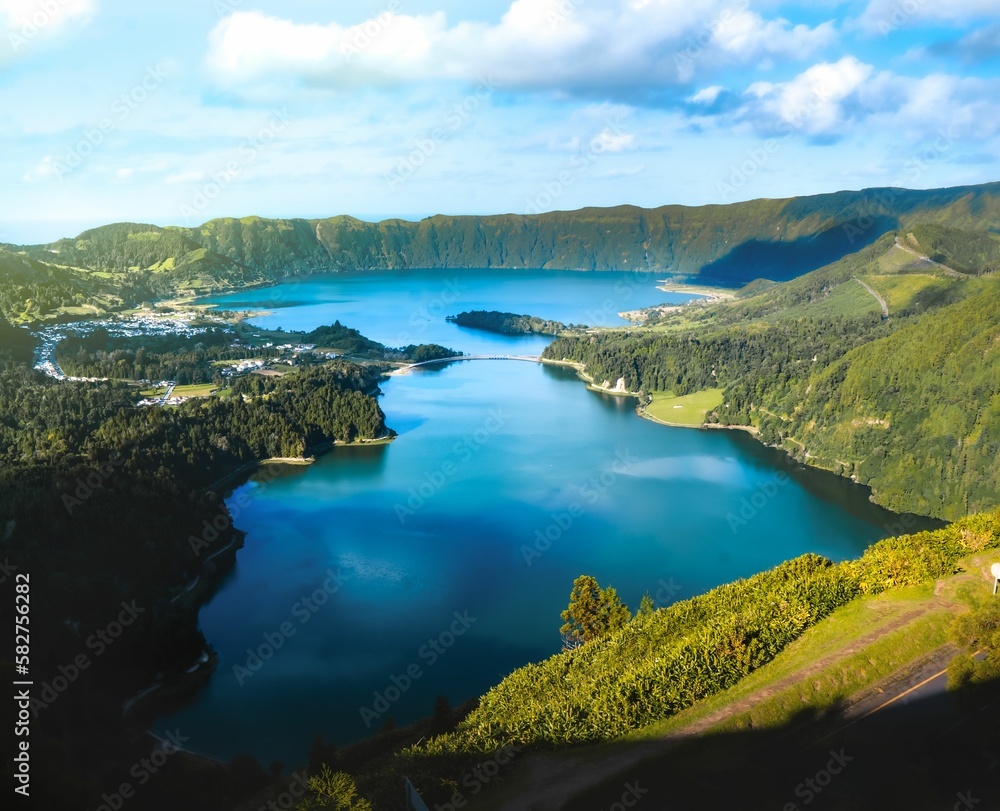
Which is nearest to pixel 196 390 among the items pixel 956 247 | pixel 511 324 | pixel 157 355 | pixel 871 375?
pixel 157 355

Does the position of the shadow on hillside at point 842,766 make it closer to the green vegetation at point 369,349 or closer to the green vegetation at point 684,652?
the green vegetation at point 684,652

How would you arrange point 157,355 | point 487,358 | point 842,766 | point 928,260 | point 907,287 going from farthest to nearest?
point 928,260 → point 487,358 → point 907,287 → point 157,355 → point 842,766

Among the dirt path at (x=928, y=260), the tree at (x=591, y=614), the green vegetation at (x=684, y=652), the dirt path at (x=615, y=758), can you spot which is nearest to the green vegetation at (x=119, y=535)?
the green vegetation at (x=684, y=652)

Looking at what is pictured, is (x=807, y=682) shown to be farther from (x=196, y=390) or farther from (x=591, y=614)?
(x=196, y=390)

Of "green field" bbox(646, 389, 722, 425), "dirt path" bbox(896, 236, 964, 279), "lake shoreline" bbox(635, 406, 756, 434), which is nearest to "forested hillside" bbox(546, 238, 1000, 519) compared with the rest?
"lake shoreline" bbox(635, 406, 756, 434)

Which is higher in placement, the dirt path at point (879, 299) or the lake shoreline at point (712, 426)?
the dirt path at point (879, 299)

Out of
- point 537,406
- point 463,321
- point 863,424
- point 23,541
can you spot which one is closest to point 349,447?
point 537,406
